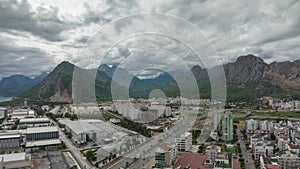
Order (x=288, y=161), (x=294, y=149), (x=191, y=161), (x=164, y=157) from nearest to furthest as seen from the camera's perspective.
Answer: (x=288, y=161) → (x=164, y=157) → (x=191, y=161) → (x=294, y=149)

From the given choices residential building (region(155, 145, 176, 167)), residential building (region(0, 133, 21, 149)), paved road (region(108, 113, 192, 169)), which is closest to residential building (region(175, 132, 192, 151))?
paved road (region(108, 113, 192, 169))

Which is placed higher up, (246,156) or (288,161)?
(288,161)

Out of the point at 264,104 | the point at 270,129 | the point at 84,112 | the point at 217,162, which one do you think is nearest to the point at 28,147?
the point at 84,112

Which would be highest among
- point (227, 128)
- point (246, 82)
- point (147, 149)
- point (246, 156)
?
point (246, 82)

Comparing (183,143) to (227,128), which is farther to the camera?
(227,128)

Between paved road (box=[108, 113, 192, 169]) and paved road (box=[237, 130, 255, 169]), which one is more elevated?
paved road (box=[108, 113, 192, 169])

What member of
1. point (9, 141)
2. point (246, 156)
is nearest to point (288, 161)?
point (246, 156)

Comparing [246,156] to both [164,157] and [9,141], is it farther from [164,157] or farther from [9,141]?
[9,141]

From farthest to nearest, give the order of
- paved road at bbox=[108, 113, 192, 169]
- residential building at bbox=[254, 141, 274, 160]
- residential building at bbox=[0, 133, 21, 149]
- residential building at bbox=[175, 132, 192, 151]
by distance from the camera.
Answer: residential building at bbox=[0, 133, 21, 149]
residential building at bbox=[175, 132, 192, 151]
residential building at bbox=[254, 141, 274, 160]
paved road at bbox=[108, 113, 192, 169]

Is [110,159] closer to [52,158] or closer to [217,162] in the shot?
[52,158]

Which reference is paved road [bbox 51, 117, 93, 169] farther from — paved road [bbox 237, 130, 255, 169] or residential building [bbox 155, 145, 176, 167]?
paved road [bbox 237, 130, 255, 169]

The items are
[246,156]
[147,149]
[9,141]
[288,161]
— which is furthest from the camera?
[9,141]
